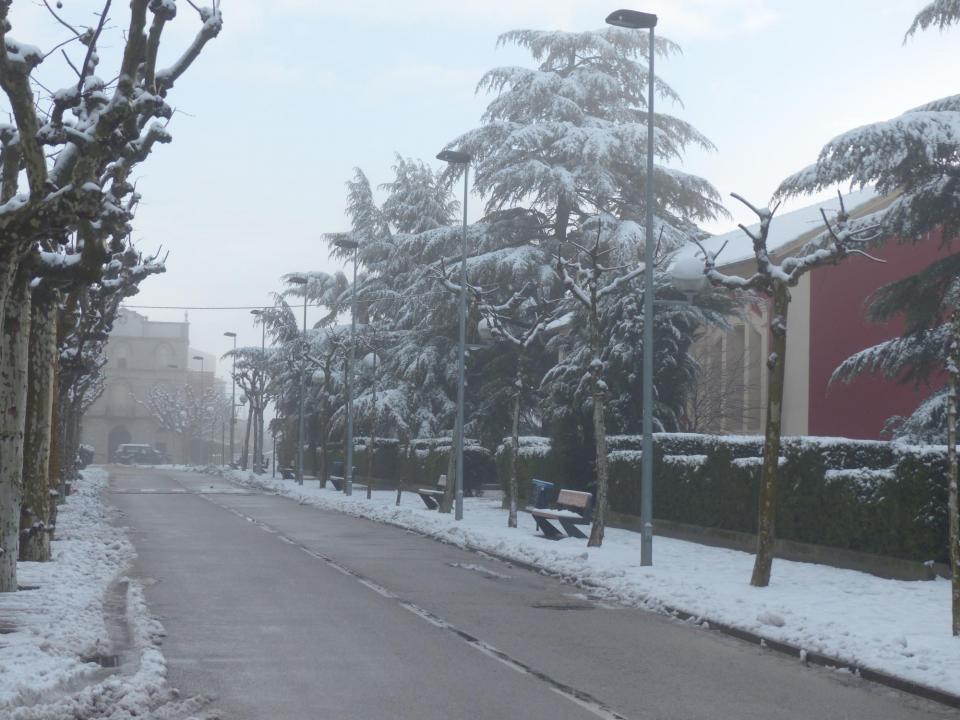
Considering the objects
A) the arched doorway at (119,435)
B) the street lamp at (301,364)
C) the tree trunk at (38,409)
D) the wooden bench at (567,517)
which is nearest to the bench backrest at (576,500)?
the wooden bench at (567,517)

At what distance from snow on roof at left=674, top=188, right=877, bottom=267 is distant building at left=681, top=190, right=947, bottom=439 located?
9 centimetres

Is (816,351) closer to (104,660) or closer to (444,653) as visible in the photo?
(444,653)

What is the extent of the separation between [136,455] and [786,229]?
2920 inches

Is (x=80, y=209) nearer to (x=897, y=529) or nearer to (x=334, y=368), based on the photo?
(x=897, y=529)

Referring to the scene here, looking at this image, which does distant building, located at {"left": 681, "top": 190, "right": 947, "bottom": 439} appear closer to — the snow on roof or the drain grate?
the snow on roof

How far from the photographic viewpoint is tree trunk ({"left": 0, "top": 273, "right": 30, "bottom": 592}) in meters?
12.5

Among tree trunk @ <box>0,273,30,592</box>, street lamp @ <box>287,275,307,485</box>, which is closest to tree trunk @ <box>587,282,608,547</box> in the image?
tree trunk @ <box>0,273,30,592</box>

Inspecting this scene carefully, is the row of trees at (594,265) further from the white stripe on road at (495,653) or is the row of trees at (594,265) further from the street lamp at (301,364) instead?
the white stripe on road at (495,653)

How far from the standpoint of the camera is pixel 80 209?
9.10 m

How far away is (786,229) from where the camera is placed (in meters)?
39.6

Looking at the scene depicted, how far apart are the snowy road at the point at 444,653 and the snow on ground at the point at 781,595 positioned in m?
0.47

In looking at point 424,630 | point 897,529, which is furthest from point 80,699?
point 897,529

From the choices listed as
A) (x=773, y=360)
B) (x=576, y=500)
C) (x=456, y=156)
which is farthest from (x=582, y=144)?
(x=773, y=360)

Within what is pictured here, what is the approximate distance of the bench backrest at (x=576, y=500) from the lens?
23.9m
